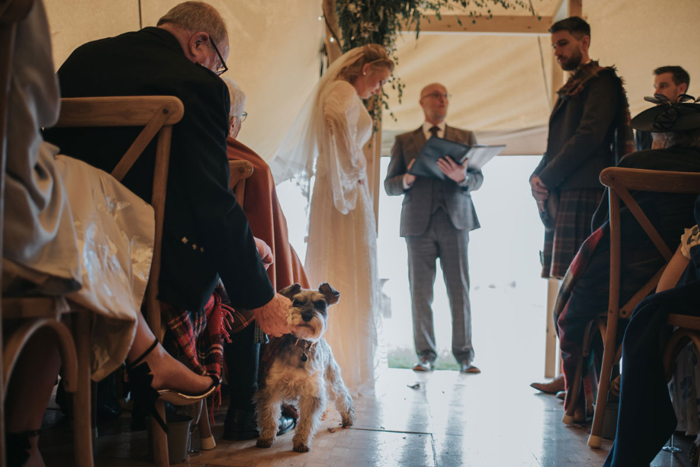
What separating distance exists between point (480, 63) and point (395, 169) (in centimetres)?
119

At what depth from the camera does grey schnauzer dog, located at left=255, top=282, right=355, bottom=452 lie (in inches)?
69.6

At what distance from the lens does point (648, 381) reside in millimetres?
1375

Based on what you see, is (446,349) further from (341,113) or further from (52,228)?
(52,228)

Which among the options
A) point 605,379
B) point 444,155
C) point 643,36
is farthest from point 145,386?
point 643,36

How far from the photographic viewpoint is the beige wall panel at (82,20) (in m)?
1.78

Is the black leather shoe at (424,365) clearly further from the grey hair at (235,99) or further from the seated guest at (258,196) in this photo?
the grey hair at (235,99)

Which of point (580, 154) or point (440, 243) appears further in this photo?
point (440, 243)

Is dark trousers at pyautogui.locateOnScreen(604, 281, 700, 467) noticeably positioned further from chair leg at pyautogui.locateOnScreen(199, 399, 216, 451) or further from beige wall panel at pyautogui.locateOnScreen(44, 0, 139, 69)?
beige wall panel at pyautogui.locateOnScreen(44, 0, 139, 69)

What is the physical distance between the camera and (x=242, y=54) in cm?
275

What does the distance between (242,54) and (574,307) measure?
78.2 inches

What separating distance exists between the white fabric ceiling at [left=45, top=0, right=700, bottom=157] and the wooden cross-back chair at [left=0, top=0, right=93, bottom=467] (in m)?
2.08

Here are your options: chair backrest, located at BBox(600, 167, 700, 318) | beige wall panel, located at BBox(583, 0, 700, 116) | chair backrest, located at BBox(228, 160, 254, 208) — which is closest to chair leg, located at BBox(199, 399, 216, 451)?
chair backrest, located at BBox(228, 160, 254, 208)

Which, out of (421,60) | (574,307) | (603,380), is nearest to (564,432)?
(603,380)

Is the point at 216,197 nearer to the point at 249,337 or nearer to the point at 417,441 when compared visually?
the point at 249,337
